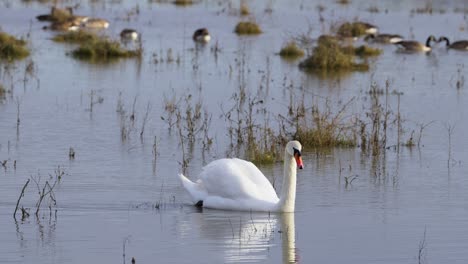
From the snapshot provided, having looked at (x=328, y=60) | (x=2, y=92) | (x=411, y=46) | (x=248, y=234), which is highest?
(x=411, y=46)

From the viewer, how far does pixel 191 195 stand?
13.0 metres

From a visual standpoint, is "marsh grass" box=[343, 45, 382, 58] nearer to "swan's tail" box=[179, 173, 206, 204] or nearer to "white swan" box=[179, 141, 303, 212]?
"swan's tail" box=[179, 173, 206, 204]

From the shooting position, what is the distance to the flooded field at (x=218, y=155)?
11102 millimetres

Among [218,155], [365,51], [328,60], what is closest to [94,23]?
[365,51]

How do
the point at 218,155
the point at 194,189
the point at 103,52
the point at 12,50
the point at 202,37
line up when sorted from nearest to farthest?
the point at 194,189
the point at 218,155
the point at 12,50
the point at 103,52
the point at 202,37

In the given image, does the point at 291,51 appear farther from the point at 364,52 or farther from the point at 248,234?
the point at 248,234

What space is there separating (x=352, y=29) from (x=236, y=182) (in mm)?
22007

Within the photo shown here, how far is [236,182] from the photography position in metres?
12.8

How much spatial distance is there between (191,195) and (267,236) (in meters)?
1.72

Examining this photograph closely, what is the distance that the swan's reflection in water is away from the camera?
10656 millimetres

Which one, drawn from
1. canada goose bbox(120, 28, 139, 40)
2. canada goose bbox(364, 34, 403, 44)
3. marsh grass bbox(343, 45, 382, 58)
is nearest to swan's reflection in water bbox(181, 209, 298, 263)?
marsh grass bbox(343, 45, 382, 58)

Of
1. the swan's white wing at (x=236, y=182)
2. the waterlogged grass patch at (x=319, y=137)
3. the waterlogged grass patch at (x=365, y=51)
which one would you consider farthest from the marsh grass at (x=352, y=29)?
the swan's white wing at (x=236, y=182)

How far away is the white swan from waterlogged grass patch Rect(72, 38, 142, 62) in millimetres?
14963

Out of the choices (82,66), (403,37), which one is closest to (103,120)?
(82,66)
